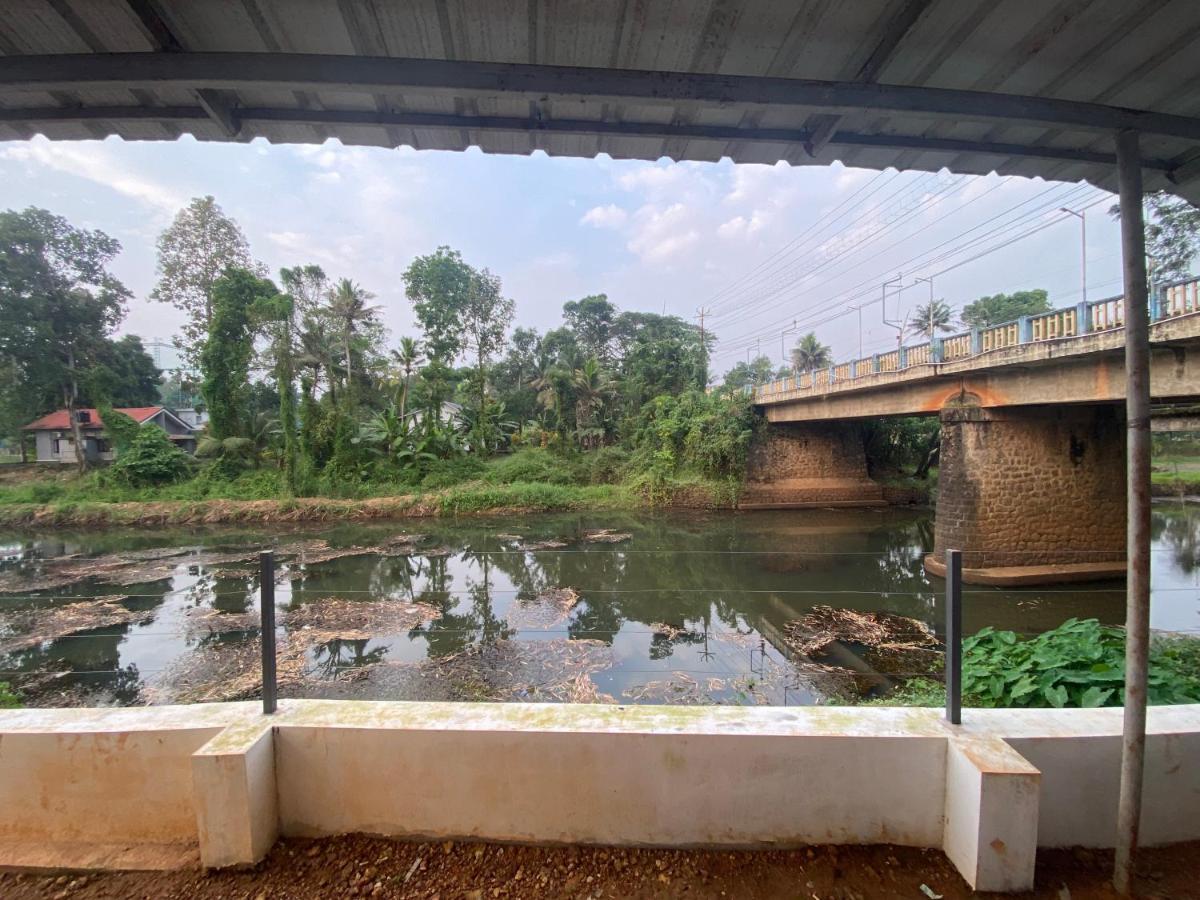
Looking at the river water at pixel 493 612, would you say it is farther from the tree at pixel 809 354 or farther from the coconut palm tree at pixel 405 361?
the tree at pixel 809 354

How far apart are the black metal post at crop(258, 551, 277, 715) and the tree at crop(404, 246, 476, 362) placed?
21.3m

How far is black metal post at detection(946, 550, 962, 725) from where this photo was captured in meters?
1.51

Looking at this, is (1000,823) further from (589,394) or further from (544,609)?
(589,394)

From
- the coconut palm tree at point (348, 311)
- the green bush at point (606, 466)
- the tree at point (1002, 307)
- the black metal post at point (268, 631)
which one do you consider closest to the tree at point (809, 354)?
the tree at point (1002, 307)

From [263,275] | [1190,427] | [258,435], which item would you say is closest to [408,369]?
[258,435]

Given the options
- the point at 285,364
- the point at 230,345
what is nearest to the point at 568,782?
the point at 285,364

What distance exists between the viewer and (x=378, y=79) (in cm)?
125

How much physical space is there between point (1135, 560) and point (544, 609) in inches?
281

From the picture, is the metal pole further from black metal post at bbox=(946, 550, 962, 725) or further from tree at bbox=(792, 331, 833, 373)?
tree at bbox=(792, 331, 833, 373)

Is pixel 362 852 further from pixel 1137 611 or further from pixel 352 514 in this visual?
pixel 352 514

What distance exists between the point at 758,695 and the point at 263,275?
2497 cm

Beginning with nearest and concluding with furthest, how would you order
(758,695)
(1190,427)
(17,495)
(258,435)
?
(758,695) → (1190,427) → (17,495) → (258,435)

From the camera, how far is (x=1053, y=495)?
8.78 meters

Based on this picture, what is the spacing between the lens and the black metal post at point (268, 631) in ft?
4.97
